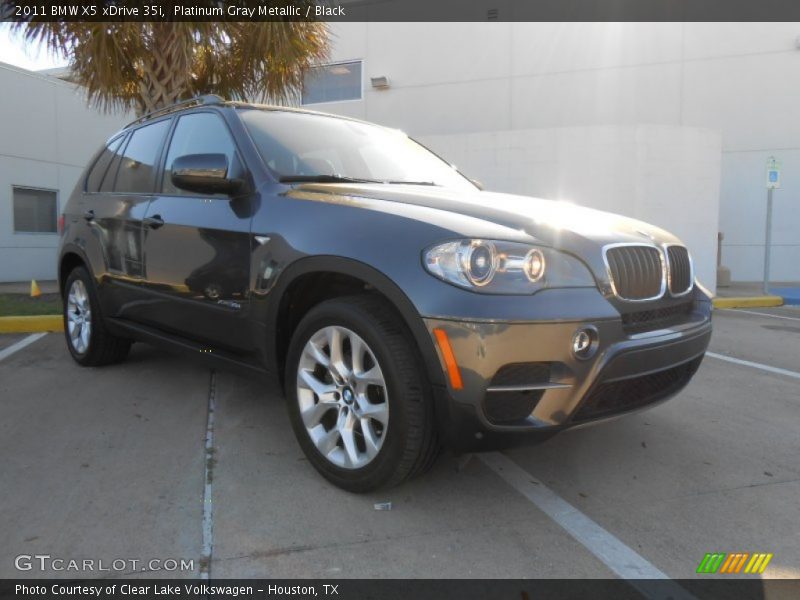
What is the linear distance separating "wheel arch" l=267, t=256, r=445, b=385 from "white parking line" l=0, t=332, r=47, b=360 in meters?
3.82

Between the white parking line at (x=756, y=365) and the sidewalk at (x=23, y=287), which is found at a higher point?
the sidewalk at (x=23, y=287)

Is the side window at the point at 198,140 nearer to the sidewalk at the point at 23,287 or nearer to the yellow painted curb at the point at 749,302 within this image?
the sidewalk at the point at 23,287

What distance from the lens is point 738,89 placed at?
43.7 feet

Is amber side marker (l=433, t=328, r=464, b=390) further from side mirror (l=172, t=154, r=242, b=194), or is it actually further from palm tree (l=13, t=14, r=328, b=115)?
palm tree (l=13, t=14, r=328, b=115)

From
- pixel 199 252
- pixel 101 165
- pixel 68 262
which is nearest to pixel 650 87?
pixel 101 165

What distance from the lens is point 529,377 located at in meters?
2.35

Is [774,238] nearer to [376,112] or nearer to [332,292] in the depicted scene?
[376,112]

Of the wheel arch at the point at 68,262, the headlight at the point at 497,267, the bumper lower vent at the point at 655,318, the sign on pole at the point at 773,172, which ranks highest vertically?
the sign on pole at the point at 773,172

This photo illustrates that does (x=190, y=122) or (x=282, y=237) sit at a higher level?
(x=190, y=122)

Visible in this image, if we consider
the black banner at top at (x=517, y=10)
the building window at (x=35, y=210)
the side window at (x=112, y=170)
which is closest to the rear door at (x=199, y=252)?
the side window at (x=112, y=170)

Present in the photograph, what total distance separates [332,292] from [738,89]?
1351cm

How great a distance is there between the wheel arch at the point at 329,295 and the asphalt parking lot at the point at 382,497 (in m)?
0.64

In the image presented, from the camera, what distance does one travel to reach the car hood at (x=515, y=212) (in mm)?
2582
